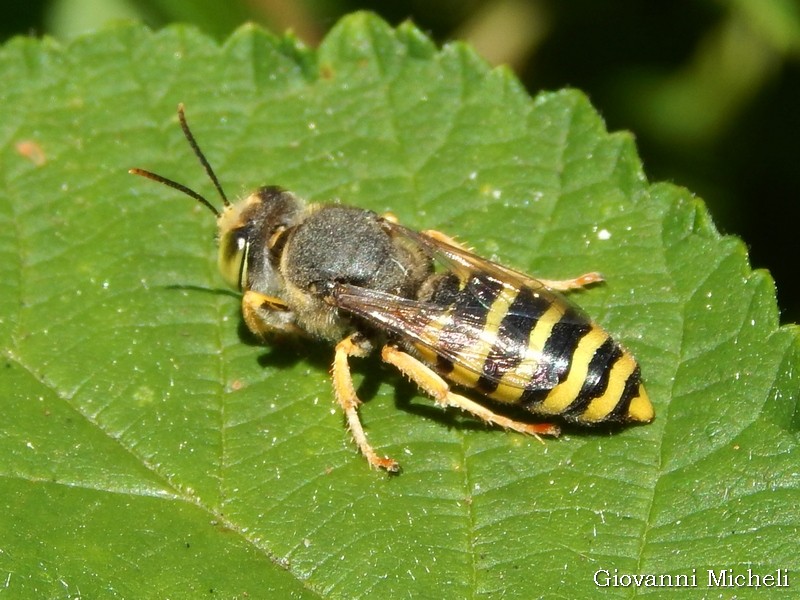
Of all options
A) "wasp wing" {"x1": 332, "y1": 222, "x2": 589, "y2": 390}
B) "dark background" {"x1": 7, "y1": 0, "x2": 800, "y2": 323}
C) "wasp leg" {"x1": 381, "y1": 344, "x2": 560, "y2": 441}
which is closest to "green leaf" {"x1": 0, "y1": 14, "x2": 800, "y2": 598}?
"wasp leg" {"x1": 381, "y1": 344, "x2": 560, "y2": 441}

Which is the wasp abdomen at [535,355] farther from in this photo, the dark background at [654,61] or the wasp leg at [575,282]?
the dark background at [654,61]

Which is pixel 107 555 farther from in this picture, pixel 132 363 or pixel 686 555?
pixel 686 555

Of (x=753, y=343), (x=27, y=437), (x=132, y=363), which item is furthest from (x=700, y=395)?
(x=27, y=437)

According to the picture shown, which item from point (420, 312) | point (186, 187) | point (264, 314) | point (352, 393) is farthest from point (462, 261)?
point (186, 187)

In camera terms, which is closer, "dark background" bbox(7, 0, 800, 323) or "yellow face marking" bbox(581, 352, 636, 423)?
"yellow face marking" bbox(581, 352, 636, 423)

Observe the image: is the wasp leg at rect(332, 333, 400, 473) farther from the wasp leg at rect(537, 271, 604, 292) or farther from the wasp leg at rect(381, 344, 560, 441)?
the wasp leg at rect(537, 271, 604, 292)
